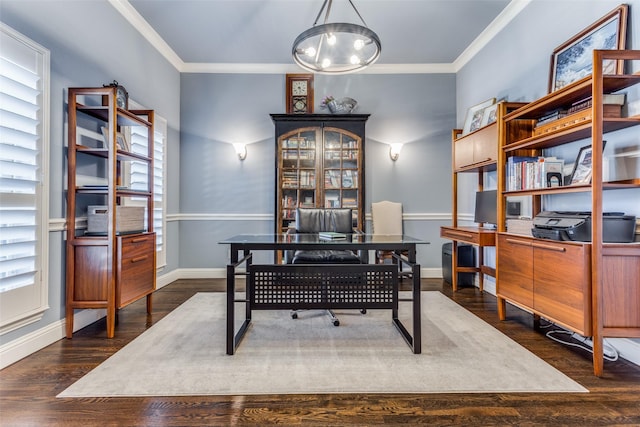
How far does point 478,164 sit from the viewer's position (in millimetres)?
3145

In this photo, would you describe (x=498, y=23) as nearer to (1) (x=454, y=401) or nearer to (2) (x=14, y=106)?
(1) (x=454, y=401)

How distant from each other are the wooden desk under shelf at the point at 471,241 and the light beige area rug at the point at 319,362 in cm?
75

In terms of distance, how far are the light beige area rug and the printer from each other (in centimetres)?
79

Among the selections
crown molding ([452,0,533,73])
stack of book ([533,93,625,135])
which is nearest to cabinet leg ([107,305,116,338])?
stack of book ([533,93,625,135])

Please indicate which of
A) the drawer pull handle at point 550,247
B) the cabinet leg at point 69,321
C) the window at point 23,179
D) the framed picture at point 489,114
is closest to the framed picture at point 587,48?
the framed picture at point 489,114

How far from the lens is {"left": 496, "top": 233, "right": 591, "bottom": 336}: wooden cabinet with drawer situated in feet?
5.84

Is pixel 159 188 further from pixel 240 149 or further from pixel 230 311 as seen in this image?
pixel 230 311

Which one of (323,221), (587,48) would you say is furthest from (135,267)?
(587,48)

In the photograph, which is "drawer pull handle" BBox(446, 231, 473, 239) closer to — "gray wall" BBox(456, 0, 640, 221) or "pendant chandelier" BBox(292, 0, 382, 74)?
"gray wall" BBox(456, 0, 640, 221)

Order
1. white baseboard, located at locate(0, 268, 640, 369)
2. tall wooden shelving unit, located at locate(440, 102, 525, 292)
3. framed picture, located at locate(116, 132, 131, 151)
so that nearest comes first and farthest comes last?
white baseboard, located at locate(0, 268, 640, 369) → framed picture, located at locate(116, 132, 131, 151) → tall wooden shelving unit, located at locate(440, 102, 525, 292)

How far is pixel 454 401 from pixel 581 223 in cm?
127

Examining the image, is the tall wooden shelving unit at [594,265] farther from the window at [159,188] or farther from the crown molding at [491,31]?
the window at [159,188]

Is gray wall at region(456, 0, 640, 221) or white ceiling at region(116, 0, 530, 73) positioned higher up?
white ceiling at region(116, 0, 530, 73)

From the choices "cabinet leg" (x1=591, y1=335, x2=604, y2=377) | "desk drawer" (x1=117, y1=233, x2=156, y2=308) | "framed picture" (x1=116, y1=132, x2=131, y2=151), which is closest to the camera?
"cabinet leg" (x1=591, y1=335, x2=604, y2=377)
